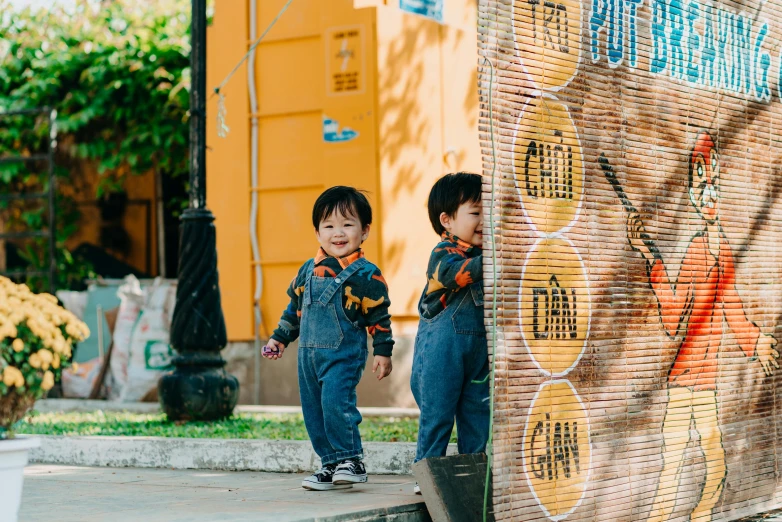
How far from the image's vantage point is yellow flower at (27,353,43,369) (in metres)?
3.54

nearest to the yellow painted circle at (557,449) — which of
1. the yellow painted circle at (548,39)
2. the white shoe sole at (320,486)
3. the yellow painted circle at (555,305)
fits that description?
the yellow painted circle at (555,305)

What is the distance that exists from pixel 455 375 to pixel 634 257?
917 millimetres

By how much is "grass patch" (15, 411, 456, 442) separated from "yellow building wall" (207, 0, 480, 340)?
1.76 m

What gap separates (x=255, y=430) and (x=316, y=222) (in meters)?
2.27

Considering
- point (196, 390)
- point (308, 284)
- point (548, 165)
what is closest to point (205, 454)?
point (196, 390)

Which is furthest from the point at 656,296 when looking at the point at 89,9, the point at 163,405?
the point at 89,9

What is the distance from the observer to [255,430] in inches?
267

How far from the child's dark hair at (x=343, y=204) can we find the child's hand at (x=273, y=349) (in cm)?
65

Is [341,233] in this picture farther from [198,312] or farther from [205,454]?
[198,312]

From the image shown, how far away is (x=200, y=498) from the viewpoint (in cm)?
479

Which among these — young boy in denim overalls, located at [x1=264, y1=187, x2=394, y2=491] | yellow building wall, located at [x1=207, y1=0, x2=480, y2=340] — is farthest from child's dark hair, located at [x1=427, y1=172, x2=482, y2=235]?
yellow building wall, located at [x1=207, y1=0, x2=480, y2=340]

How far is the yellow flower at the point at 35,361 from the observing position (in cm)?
354

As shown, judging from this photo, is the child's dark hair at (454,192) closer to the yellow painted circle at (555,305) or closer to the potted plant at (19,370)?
the yellow painted circle at (555,305)

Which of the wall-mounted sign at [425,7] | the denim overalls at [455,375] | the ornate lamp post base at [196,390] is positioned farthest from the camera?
the ornate lamp post base at [196,390]
